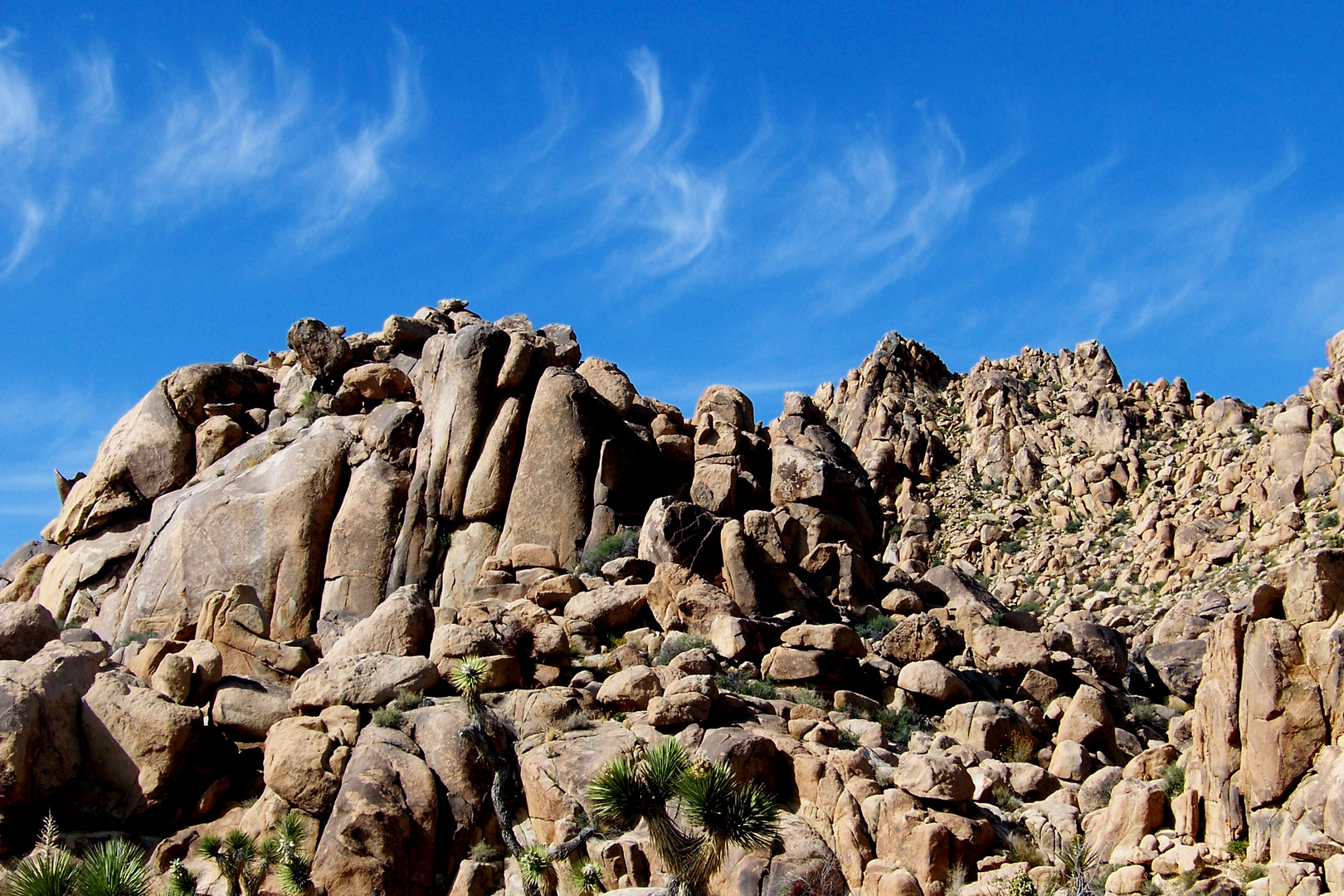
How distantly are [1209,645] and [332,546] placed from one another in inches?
906

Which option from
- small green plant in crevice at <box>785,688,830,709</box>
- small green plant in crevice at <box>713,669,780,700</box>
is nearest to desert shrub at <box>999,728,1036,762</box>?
small green plant in crevice at <box>785,688,830,709</box>

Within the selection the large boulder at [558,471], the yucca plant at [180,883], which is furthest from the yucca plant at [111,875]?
the large boulder at [558,471]

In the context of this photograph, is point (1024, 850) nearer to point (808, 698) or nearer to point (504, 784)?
point (808, 698)

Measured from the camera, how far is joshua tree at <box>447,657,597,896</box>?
20.8m

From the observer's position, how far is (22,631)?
2761 centimetres

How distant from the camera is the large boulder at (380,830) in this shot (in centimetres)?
2152

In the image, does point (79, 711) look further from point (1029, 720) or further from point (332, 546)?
point (1029, 720)

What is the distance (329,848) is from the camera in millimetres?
21703

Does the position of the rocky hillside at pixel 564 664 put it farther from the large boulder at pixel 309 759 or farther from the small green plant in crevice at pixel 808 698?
the small green plant in crevice at pixel 808 698

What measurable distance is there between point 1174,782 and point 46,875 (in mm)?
18585

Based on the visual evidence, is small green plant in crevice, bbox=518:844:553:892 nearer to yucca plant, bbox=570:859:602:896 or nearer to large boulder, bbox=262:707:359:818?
yucca plant, bbox=570:859:602:896

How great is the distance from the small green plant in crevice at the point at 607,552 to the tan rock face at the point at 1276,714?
1685cm

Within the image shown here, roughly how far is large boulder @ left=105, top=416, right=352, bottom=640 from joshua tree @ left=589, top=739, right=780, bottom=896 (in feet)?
56.3

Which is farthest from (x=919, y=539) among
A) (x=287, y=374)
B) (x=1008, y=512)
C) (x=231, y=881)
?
(x=231, y=881)
